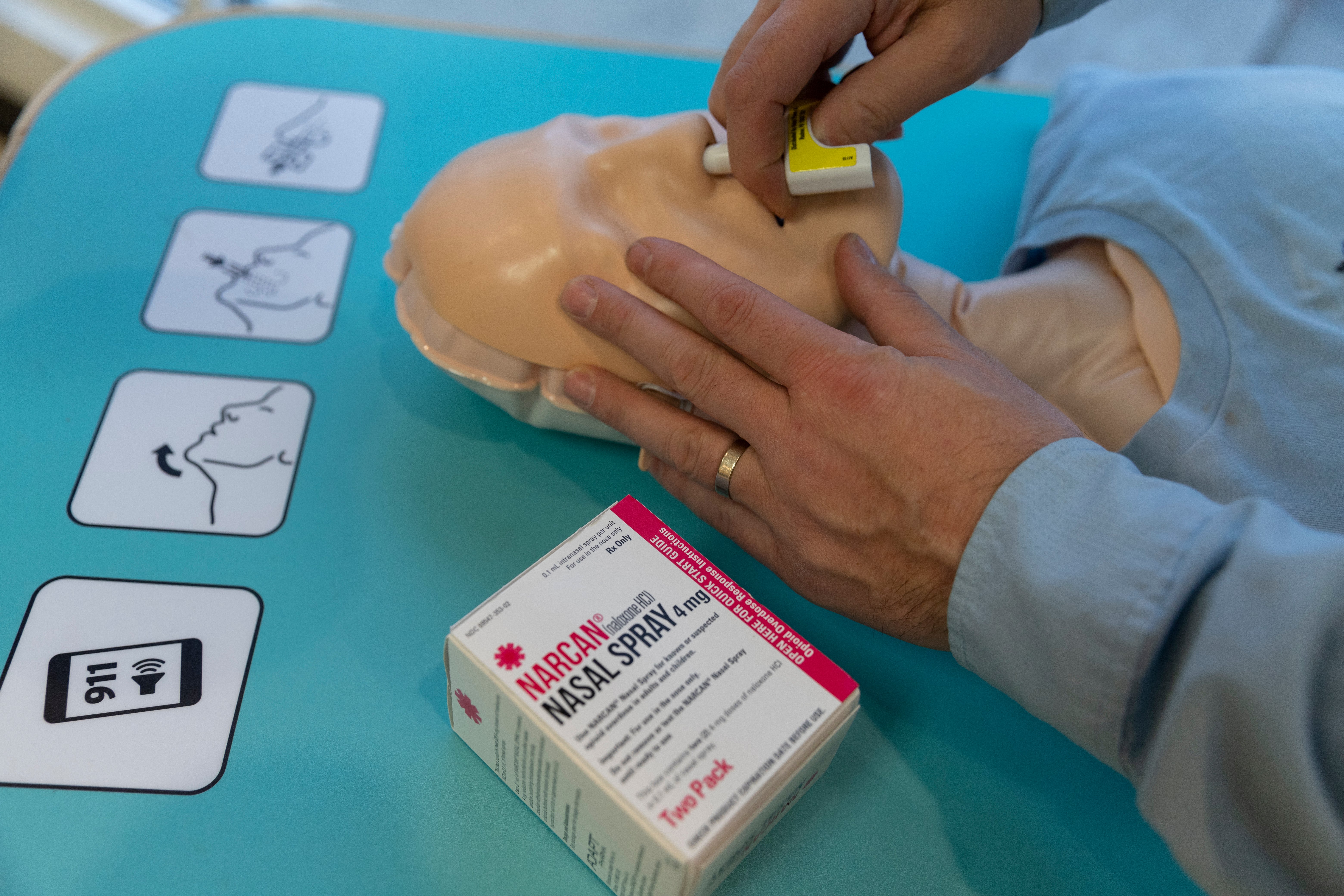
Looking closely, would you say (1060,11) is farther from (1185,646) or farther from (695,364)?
(1185,646)

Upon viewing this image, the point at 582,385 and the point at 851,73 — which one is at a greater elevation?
the point at 851,73

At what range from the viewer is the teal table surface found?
649 mm

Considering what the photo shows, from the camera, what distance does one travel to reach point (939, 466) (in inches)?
24.7

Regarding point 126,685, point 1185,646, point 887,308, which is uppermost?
point 887,308

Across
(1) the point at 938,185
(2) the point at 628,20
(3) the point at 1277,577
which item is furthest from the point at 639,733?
(2) the point at 628,20

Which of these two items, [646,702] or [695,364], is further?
[695,364]

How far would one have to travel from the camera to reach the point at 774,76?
27.9 inches

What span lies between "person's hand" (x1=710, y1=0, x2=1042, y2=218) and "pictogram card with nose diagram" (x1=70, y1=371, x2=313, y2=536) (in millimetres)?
497

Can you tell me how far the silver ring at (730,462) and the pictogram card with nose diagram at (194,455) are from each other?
0.40 meters

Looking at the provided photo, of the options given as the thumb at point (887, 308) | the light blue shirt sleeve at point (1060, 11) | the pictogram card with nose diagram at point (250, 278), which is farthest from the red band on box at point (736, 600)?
the light blue shirt sleeve at point (1060, 11)

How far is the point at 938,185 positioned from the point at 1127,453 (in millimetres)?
520

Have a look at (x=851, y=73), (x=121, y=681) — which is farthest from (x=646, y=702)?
(x=851, y=73)

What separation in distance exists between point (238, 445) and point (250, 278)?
0.22m

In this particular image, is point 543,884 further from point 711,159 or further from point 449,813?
point 711,159
